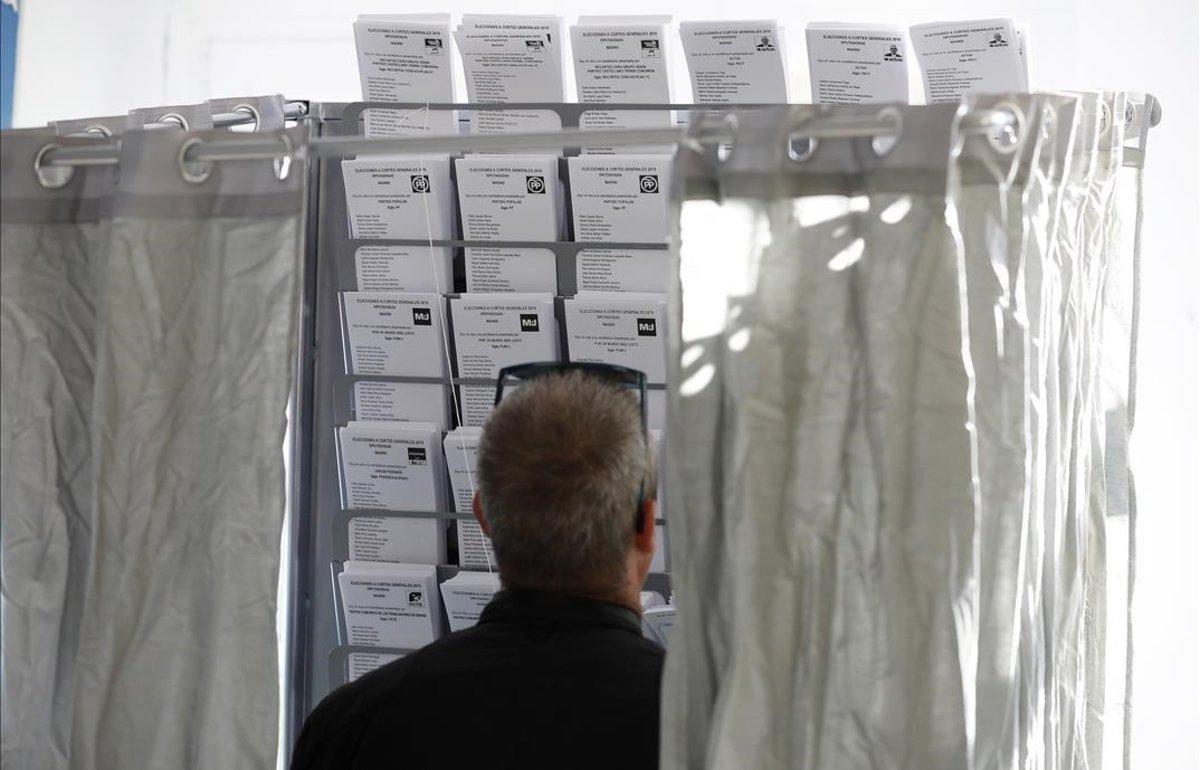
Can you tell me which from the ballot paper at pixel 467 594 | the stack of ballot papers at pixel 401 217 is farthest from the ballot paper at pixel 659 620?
the stack of ballot papers at pixel 401 217

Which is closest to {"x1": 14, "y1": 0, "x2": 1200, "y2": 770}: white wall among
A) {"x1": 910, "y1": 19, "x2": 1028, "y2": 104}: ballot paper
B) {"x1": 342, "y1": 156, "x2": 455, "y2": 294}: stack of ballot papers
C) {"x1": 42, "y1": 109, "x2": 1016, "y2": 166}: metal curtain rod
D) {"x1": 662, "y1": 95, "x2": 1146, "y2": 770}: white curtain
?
{"x1": 910, "y1": 19, "x2": 1028, "y2": 104}: ballot paper

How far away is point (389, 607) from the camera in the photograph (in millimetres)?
1986

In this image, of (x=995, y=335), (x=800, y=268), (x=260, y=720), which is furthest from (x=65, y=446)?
(x=995, y=335)

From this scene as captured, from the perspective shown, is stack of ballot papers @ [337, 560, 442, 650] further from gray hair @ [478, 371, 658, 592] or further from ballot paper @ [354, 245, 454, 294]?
gray hair @ [478, 371, 658, 592]

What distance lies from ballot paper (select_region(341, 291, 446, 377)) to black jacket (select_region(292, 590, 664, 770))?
767mm

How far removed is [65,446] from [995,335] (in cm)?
105

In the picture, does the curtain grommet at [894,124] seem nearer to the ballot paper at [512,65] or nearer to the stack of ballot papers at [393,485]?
the ballot paper at [512,65]

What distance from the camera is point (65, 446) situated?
1.42m

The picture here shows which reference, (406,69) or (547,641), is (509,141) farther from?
(406,69)

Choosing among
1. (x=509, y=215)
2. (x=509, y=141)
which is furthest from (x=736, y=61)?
(x=509, y=141)

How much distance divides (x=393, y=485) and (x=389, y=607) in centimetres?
20

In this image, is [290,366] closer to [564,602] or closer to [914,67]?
[564,602]

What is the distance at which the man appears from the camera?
4.01 ft

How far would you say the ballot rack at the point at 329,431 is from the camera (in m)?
1.99
